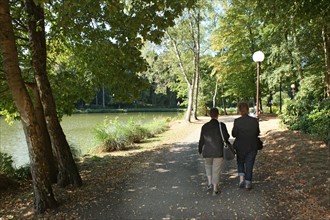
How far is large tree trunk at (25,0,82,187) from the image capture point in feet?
21.8

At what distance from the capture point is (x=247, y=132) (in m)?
5.68

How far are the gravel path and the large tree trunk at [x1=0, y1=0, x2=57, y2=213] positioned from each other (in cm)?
85

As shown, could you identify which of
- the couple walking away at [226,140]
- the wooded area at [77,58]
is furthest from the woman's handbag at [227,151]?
the wooded area at [77,58]

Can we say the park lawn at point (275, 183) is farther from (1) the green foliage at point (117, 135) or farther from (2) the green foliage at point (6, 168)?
(1) the green foliage at point (117, 135)

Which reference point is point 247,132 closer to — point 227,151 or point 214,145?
point 227,151

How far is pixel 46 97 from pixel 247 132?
4.50 m

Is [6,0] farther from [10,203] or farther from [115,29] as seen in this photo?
[10,203]

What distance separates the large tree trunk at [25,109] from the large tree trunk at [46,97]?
1206 millimetres

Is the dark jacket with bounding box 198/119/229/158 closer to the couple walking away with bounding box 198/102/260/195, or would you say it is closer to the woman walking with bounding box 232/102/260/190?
the couple walking away with bounding box 198/102/260/195

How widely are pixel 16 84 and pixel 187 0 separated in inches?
144

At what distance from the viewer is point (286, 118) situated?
14.5m

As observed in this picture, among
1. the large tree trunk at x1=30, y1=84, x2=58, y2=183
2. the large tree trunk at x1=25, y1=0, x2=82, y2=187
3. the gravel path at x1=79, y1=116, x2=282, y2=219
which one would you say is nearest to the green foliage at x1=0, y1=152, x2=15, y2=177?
the large tree trunk at x1=30, y1=84, x2=58, y2=183

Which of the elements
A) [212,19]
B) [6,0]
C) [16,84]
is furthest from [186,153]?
[212,19]

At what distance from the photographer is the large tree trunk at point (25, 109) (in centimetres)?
520
